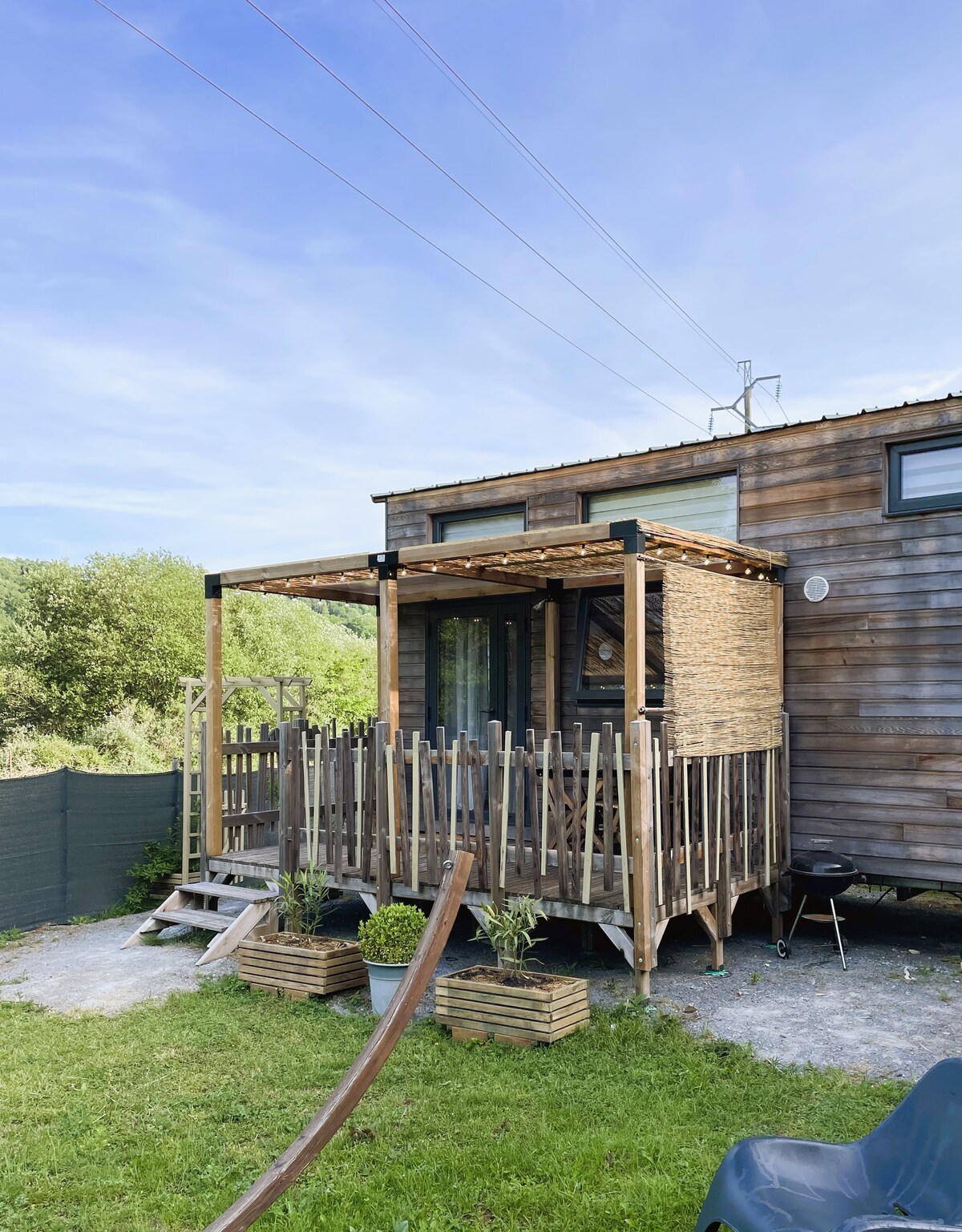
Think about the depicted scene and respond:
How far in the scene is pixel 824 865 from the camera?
701cm

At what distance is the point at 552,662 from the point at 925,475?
11.9 ft

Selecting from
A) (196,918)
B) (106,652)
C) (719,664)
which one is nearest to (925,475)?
Result: (719,664)

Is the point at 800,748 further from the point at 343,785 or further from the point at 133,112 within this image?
the point at 133,112

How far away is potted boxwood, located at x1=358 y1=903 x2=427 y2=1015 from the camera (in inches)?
229

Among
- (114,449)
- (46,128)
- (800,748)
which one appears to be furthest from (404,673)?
(114,449)

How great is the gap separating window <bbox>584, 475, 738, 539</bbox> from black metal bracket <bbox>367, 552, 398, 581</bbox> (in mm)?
2351

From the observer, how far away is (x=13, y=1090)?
4758 mm

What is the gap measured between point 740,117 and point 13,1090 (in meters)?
18.8

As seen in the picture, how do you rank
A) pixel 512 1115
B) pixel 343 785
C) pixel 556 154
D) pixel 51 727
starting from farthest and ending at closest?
pixel 51 727 < pixel 556 154 < pixel 343 785 < pixel 512 1115

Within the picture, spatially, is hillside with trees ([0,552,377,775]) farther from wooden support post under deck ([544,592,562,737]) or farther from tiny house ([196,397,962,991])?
tiny house ([196,397,962,991])

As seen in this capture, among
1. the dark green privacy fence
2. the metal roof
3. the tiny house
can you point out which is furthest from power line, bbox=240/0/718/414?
the dark green privacy fence

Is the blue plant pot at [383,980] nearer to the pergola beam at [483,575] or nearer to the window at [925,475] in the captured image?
the pergola beam at [483,575]

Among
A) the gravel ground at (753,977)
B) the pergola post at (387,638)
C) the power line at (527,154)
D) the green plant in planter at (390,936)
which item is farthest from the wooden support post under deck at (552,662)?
the power line at (527,154)

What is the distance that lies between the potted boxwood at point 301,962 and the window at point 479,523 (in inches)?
165
